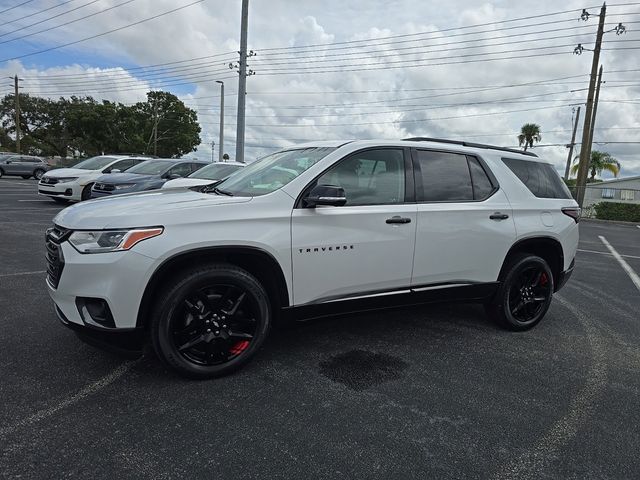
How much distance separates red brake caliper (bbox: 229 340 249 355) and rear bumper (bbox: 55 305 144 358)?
2.07 feet

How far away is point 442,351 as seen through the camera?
3.85m

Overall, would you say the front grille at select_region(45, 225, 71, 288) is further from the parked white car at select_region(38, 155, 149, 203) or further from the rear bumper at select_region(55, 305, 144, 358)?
the parked white car at select_region(38, 155, 149, 203)

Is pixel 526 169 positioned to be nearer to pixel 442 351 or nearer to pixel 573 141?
pixel 442 351

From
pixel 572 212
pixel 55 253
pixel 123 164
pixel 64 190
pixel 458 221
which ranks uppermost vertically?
pixel 123 164

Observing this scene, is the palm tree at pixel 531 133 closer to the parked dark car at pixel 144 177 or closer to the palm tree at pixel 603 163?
the palm tree at pixel 603 163

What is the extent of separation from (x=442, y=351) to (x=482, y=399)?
32.4 inches

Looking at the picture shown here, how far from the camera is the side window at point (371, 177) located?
3490 millimetres

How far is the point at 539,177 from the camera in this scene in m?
4.55

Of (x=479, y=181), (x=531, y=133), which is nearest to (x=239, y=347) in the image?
(x=479, y=181)

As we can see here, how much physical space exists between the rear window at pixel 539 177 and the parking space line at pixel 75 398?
3.94 m

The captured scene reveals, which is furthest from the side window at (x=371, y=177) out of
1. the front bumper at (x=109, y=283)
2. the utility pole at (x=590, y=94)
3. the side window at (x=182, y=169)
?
the utility pole at (x=590, y=94)

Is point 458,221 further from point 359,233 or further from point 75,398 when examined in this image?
point 75,398

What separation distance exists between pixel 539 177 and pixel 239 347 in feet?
11.5

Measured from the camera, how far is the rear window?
4.42 meters
